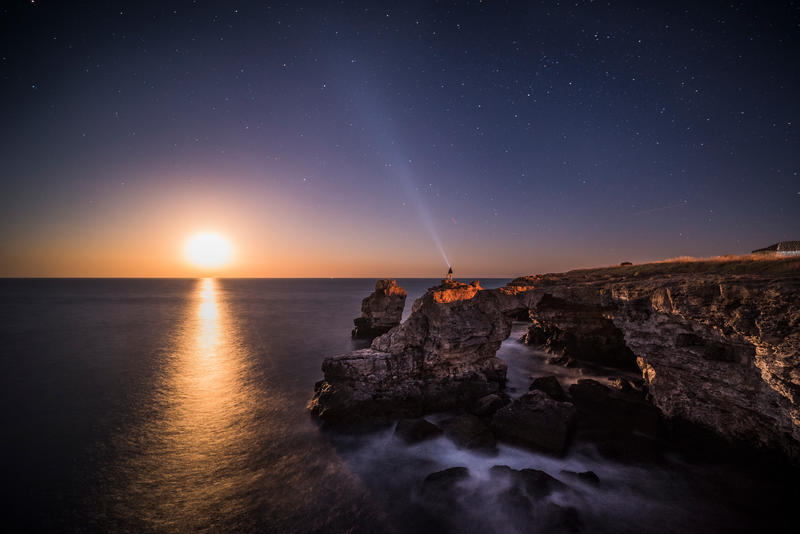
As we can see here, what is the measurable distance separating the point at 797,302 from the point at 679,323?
3477mm

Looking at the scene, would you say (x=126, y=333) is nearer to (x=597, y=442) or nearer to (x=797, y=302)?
(x=597, y=442)

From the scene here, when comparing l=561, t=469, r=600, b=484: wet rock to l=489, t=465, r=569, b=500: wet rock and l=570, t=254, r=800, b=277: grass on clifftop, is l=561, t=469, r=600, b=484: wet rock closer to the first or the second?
l=489, t=465, r=569, b=500: wet rock

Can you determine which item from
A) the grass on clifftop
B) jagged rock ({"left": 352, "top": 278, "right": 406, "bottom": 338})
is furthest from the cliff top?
jagged rock ({"left": 352, "top": 278, "right": 406, "bottom": 338})

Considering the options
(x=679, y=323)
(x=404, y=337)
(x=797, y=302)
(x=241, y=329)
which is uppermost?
(x=797, y=302)

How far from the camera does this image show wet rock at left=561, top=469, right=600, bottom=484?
32.3 feet

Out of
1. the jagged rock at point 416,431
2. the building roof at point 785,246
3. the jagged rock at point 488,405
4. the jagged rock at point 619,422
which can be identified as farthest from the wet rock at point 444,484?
the building roof at point 785,246

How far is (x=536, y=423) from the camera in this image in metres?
11.9

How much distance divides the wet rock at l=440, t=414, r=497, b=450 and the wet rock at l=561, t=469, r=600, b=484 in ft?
8.83

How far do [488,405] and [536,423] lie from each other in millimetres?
2459

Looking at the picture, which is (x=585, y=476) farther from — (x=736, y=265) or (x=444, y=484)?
(x=736, y=265)

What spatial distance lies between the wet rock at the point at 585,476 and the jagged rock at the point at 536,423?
1.01m

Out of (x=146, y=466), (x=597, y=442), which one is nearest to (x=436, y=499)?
(x=597, y=442)

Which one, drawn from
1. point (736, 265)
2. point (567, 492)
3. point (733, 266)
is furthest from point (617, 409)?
point (736, 265)

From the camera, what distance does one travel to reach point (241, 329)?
46.5 m
